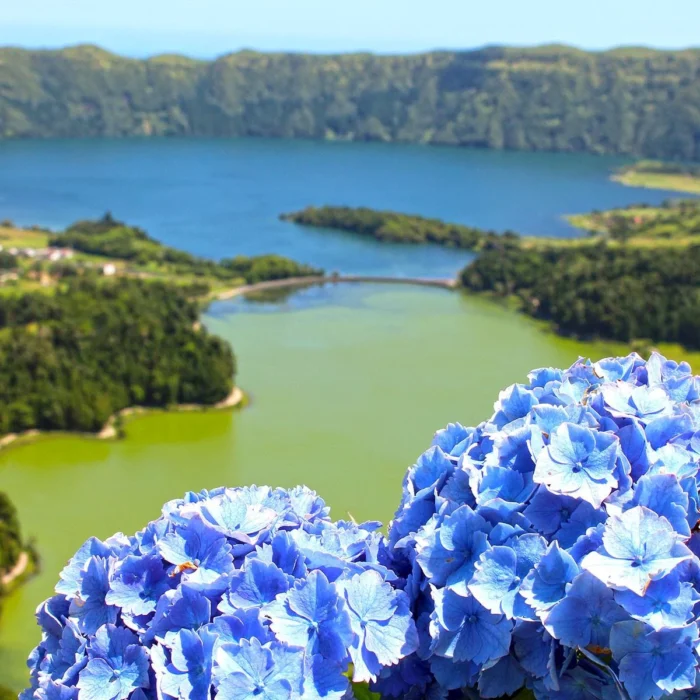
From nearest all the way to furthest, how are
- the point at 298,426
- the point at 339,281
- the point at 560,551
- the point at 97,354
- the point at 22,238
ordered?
the point at 560,551 → the point at 298,426 → the point at 97,354 → the point at 339,281 → the point at 22,238

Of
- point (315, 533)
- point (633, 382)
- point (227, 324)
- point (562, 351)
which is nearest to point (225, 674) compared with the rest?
point (315, 533)

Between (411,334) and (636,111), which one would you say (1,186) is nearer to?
(411,334)

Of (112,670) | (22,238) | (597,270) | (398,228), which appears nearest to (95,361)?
(597,270)

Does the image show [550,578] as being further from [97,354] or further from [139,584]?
[97,354]

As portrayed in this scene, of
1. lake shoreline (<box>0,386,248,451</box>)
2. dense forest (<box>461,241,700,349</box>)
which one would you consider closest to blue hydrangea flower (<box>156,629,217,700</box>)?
lake shoreline (<box>0,386,248,451</box>)

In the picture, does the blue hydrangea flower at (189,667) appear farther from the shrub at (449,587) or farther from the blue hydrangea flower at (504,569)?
the blue hydrangea flower at (504,569)

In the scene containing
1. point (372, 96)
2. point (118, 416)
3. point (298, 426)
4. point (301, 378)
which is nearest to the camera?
point (298, 426)
